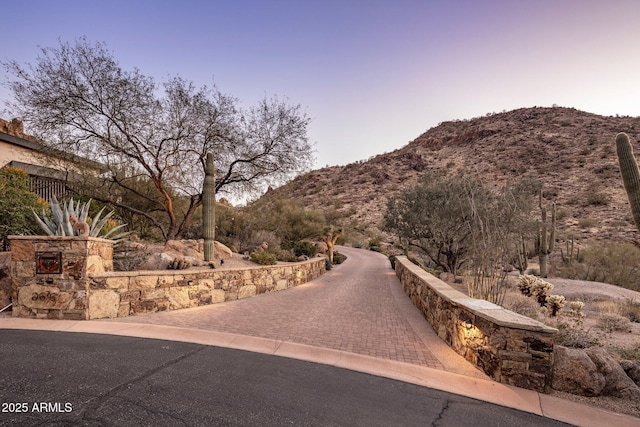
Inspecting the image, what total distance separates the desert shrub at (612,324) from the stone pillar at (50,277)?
1126 centimetres

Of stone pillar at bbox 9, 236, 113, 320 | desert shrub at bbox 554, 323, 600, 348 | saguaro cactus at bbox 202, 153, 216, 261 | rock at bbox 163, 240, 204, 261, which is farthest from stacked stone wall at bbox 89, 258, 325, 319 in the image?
desert shrub at bbox 554, 323, 600, 348

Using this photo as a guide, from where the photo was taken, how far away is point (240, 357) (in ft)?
13.7

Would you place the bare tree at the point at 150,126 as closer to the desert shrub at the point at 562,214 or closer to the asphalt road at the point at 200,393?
the asphalt road at the point at 200,393

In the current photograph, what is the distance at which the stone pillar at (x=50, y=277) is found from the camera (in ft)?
18.4

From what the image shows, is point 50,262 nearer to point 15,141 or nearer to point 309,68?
point 15,141

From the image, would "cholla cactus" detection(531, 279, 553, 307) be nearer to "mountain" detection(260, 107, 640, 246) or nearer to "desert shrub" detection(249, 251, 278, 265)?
"desert shrub" detection(249, 251, 278, 265)

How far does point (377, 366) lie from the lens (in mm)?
4184

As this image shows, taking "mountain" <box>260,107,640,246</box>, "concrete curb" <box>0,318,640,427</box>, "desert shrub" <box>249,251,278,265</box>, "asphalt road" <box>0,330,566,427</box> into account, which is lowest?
"concrete curb" <box>0,318,640,427</box>

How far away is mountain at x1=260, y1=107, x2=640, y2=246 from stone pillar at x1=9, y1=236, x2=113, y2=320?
495 inches

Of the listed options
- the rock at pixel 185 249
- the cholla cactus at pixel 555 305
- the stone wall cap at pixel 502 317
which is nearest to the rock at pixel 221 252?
the rock at pixel 185 249

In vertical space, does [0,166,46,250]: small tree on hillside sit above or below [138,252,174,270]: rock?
above

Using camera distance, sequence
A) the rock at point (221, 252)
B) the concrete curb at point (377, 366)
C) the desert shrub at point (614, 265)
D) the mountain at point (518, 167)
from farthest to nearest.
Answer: the mountain at point (518, 167)
the desert shrub at point (614, 265)
the rock at point (221, 252)
the concrete curb at point (377, 366)

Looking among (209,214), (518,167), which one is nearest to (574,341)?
(209,214)

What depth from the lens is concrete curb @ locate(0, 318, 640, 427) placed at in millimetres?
3123
